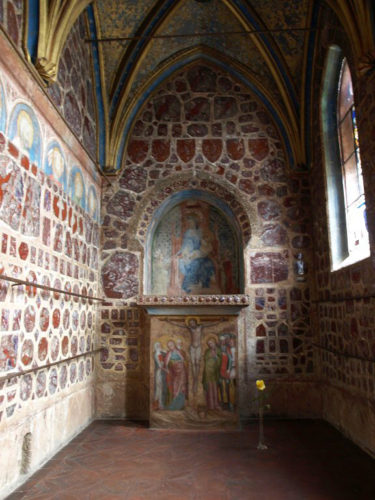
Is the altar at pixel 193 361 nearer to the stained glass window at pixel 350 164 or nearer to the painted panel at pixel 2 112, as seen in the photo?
the stained glass window at pixel 350 164

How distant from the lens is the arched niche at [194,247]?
7977 millimetres

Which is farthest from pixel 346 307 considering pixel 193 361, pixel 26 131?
pixel 26 131

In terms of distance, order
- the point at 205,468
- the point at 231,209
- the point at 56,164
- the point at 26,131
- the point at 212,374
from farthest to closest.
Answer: the point at 231,209, the point at 212,374, the point at 56,164, the point at 205,468, the point at 26,131

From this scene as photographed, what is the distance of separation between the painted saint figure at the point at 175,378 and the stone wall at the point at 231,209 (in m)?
0.79

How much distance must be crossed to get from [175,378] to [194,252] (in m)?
2.54

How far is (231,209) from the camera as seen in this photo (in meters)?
7.80

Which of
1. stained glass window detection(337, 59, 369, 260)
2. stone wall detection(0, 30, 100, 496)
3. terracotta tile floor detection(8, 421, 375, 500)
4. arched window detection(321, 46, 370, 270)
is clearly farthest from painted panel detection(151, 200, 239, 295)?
terracotta tile floor detection(8, 421, 375, 500)

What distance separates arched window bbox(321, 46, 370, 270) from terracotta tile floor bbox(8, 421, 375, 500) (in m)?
2.65

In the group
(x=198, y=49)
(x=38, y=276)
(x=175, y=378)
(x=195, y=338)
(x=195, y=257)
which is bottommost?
(x=175, y=378)

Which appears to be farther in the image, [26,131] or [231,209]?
[231,209]

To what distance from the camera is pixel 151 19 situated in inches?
277

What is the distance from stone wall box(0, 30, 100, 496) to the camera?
406cm

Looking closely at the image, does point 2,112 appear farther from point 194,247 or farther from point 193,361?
point 194,247

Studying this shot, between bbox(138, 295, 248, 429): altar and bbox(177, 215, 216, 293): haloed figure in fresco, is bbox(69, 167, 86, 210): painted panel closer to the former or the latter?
bbox(138, 295, 248, 429): altar
